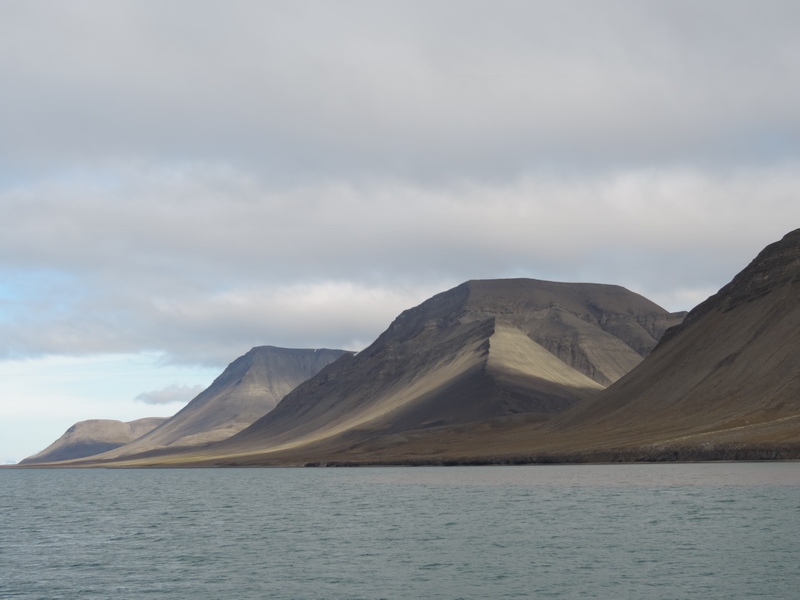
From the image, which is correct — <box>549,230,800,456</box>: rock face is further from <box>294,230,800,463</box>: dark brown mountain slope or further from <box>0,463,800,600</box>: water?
<box>0,463,800,600</box>: water

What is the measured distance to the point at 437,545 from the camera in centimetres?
5859

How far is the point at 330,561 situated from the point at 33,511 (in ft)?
198

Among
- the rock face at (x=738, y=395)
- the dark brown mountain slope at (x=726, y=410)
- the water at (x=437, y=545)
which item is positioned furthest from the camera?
the rock face at (x=738, y=395)

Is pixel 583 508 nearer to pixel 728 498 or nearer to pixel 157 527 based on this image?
pixel 728 498

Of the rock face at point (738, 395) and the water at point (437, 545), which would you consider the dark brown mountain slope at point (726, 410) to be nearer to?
the rock face at point (738, 395)

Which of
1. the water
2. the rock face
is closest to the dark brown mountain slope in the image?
the rock face

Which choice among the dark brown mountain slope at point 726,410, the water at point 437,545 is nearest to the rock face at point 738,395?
the dark brown mountain slope at point 726,410

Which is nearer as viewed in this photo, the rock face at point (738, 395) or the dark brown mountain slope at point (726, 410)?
the dark brown mountain slope at point (726, 410)

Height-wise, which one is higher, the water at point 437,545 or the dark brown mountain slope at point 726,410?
the dark brown mountain slope at point 726,410

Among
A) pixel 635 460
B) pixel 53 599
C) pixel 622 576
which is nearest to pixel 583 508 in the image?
pixel 622 576

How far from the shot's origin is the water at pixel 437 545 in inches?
1737

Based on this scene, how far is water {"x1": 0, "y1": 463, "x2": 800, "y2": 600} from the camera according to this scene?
44.1 m

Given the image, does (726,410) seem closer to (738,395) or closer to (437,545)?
(738,395)

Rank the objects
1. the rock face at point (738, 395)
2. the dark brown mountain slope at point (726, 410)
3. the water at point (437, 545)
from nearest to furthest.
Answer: the water at point (437, 545) < the dark brown mountain slope at point (726, 410) < the rock face at point (738, 395)
